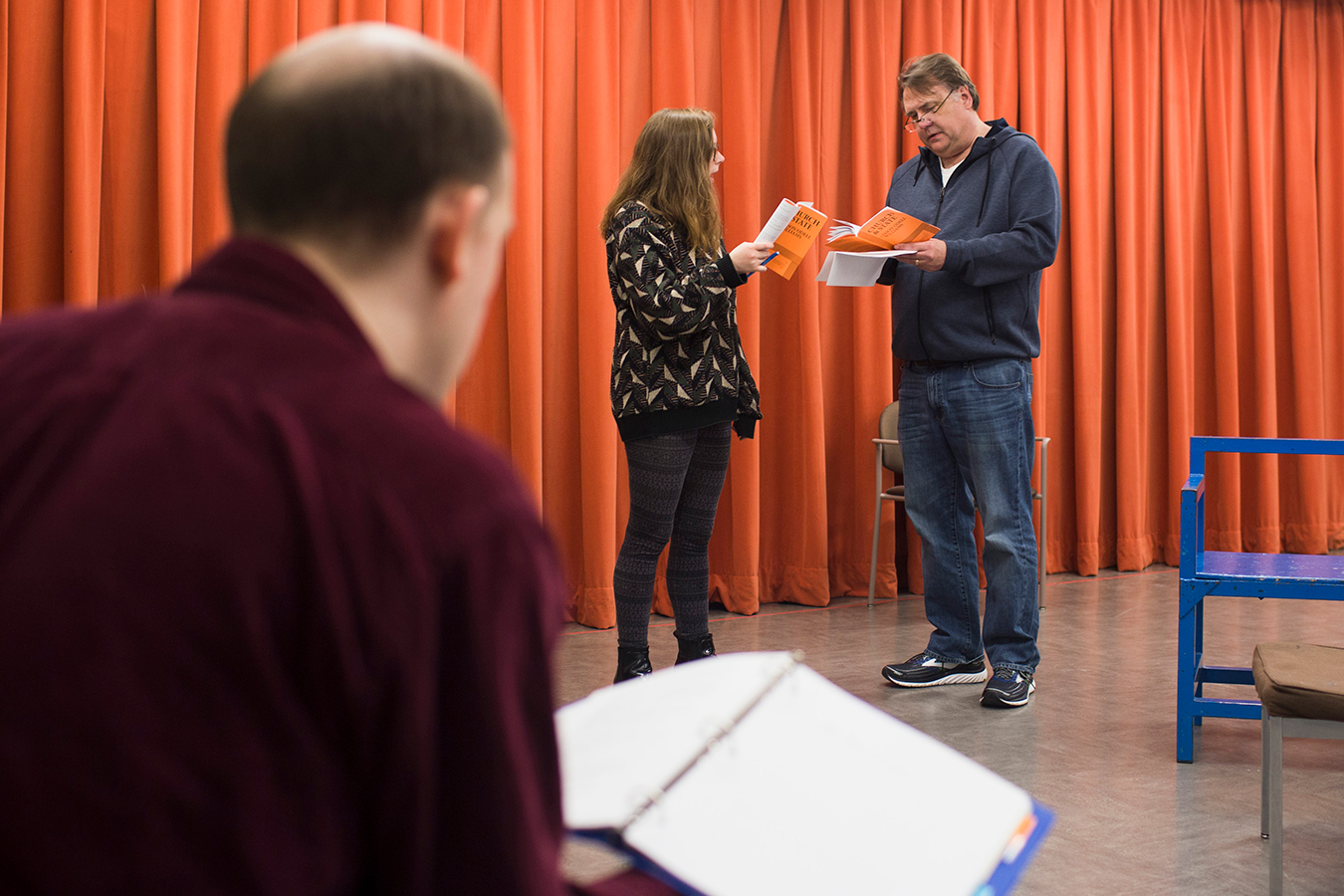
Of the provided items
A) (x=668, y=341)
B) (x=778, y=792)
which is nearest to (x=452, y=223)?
(x=778, y=792)

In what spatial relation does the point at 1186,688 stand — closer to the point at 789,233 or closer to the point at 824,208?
the point at 789,233

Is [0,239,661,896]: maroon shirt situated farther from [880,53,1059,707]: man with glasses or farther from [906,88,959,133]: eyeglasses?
[906,88,959,133]: eyeglasses

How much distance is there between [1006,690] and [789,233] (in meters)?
1.28

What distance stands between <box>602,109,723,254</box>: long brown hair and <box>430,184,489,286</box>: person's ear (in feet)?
6.91

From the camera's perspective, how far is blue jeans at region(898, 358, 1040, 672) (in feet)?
9.06

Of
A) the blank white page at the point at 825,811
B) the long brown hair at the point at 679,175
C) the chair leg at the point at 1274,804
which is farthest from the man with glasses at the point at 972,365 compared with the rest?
the blank white page at the point at 825,811

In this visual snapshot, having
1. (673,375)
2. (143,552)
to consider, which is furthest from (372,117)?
(673,375)

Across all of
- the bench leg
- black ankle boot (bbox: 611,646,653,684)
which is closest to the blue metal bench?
the bench leg

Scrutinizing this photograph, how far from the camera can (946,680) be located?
296 centimetres

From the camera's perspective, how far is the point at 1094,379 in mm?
4820

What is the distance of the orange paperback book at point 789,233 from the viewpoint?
263cm

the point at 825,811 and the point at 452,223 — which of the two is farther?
the point at 825,811

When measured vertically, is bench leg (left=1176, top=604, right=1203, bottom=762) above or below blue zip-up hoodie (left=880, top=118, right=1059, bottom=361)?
below

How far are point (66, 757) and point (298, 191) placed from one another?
273mm
